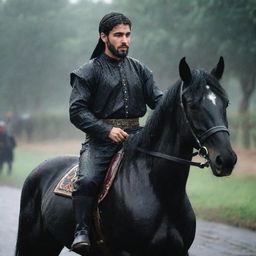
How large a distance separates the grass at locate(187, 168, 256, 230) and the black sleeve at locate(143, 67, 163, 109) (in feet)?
20.0

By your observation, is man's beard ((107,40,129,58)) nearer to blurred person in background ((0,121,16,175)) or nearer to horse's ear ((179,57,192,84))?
horse's ear ((179,57,192,84))

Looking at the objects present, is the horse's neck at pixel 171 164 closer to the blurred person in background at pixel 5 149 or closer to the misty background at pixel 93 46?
the misty background at pixel 93 46

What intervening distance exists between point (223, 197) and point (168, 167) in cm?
982

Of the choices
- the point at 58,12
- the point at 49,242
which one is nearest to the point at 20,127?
the point at 58,12

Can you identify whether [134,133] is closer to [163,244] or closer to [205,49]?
[163,244]

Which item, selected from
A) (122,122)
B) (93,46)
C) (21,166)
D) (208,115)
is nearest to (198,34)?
(21,166)

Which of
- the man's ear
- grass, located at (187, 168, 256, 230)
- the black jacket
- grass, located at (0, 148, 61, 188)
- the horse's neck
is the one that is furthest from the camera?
grass, located at (0, 148, 61, 188)

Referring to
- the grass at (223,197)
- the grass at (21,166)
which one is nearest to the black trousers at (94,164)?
the grass at (223,197)

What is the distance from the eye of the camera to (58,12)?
4916 cm

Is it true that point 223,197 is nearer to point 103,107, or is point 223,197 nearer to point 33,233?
point 33,233

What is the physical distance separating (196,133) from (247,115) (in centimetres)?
2126

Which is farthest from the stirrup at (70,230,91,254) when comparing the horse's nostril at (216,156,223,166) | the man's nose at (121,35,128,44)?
the man's nose at (121,35,128,44)

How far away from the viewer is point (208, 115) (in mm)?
4648

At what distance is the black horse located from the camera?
466cm
